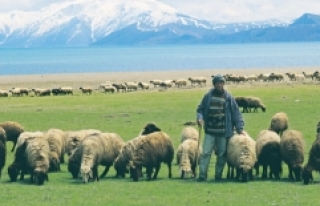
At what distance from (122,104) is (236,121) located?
2407 cm

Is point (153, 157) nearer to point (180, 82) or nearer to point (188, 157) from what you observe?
point (188, 157)

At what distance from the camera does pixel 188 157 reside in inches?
685

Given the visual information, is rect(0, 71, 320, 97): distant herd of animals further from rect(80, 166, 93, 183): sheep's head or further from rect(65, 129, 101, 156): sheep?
rect(80, 166, 93, 183): sheep's head

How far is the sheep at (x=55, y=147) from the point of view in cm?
1867

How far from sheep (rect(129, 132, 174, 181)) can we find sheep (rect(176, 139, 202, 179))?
0.38 meters

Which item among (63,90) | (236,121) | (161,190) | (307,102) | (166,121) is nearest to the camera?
(161,190)

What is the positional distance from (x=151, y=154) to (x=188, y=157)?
105cm

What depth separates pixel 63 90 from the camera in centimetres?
5366

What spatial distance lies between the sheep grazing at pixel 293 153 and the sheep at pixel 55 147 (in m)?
6.65

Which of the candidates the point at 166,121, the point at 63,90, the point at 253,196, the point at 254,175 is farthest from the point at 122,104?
the point at 253,196

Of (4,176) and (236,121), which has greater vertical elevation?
(236,121)

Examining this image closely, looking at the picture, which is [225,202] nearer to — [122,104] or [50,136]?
[50,136]

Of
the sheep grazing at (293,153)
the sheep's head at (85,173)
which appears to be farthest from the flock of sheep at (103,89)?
the sheep grazing at (293,153)

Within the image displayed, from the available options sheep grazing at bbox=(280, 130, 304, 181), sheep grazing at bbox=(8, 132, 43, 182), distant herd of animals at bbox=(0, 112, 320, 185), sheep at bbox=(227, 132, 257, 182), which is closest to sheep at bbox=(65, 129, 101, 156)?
distant herd of animals at bbox=(0, 112, 320, 185)
